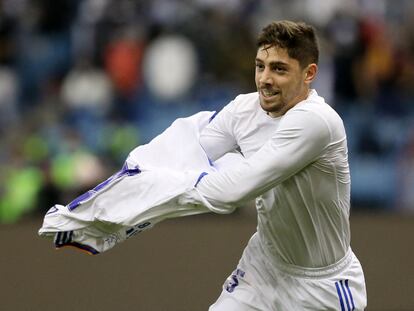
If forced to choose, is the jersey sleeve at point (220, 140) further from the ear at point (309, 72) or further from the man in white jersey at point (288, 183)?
the ear at point (309, 72)

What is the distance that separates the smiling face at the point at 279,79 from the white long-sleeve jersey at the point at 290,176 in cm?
7

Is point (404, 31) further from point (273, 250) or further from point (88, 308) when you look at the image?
point (273, 250)

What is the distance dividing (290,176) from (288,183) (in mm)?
110

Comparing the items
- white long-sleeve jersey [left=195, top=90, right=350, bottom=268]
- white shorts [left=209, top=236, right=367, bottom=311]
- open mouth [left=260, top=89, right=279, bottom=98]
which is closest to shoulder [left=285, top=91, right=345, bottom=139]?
white long-sleeve jersey [left=195, top=90, right=350, bottom=268]

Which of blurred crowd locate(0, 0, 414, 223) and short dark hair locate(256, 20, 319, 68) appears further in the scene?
blurred crowd locate(0, 0, 414, 223)

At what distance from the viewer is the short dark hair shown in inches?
166

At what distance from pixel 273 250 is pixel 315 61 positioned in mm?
873

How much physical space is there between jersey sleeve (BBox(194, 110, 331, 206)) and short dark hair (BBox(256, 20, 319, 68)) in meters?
0.27

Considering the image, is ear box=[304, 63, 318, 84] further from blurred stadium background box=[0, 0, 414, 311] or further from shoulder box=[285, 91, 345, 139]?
blurred stadium background box=[0, 0, 414, 311]

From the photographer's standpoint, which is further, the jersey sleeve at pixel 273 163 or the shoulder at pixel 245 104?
the shoulder at pixel 245 104

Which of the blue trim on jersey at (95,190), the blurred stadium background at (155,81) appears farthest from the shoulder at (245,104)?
the blurred stadium background at (155,81)

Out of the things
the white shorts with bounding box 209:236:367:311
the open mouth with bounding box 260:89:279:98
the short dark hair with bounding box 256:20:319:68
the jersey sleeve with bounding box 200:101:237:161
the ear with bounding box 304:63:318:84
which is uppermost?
the short dark hair with bounding box 256:20:319:68

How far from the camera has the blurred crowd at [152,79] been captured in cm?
978

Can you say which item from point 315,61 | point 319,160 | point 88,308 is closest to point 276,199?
point 319,160
